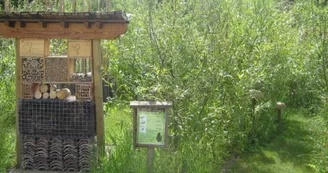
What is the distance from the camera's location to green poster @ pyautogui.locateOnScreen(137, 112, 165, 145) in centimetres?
474

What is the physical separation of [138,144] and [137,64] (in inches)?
51.2

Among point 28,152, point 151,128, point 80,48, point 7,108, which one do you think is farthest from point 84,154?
point 7,108

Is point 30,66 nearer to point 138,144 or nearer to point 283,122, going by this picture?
point 138,144

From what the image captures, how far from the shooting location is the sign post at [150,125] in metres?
4.73

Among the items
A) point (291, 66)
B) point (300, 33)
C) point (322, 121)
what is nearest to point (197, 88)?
point (322, 121)

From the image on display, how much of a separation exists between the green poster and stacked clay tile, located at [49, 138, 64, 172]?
1341mm

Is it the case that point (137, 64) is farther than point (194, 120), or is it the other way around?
point (137, 64)

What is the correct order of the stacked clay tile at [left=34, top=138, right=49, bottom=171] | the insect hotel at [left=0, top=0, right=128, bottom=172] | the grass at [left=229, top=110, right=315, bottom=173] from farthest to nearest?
the grass at [left=229, top=110, right=315, bottom=173], the stacked clay tile at [left=34, top=138, right=49, bottom=171], the insect hotel at [left=0, top=0, right=128, bottom=172]

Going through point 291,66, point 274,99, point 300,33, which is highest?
point 300,33

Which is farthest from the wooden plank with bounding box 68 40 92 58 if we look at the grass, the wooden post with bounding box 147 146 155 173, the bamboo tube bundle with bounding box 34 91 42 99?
the grass

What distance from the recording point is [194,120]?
532cm

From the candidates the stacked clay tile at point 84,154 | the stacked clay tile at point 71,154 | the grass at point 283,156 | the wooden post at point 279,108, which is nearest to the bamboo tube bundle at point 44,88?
the stacked clay tile at point 71,154

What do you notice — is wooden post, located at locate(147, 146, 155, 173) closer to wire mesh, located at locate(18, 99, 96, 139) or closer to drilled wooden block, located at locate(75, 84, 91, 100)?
wire mesh, located at locate(18, 99, 96, 139)

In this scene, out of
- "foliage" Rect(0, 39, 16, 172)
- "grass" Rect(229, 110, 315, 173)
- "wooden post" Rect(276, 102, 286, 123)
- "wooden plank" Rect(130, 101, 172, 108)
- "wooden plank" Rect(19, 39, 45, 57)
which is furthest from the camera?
"wooden post" Rect(276, 102, 286, 123)
